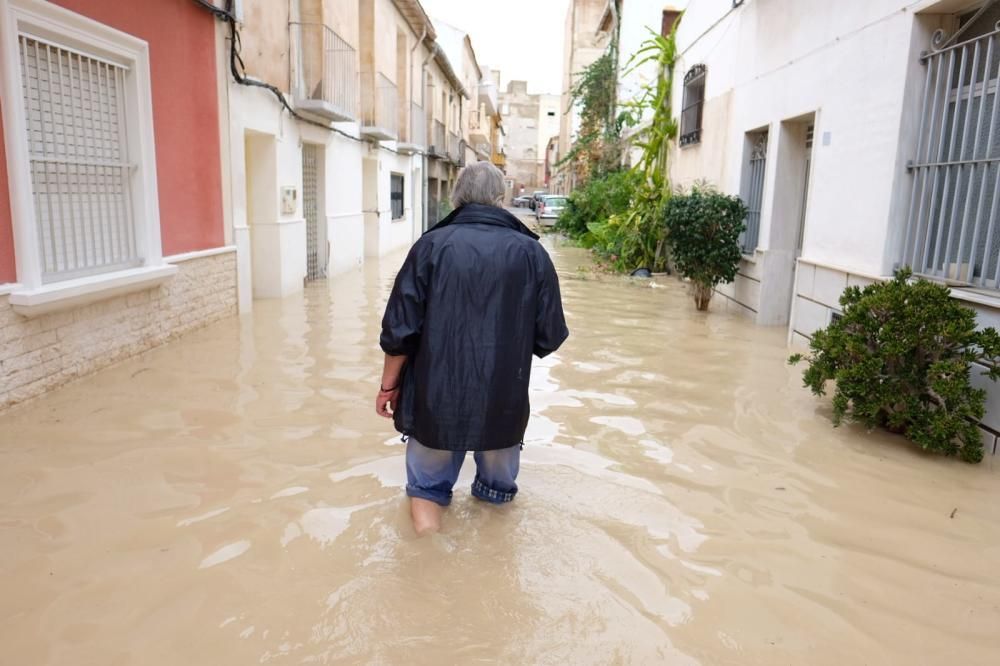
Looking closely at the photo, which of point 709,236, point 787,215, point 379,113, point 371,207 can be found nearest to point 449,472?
point 787,215

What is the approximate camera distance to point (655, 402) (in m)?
5.58

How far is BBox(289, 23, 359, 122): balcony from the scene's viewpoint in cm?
1051

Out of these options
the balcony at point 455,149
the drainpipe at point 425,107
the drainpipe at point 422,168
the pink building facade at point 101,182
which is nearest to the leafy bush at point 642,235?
the drainpipe at point 422,168

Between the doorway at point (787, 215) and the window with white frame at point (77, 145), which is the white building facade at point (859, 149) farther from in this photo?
the window with white frame at point (77, 145)

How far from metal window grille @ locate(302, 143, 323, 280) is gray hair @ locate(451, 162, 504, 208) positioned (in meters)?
9.28

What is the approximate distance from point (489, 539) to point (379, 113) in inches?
503

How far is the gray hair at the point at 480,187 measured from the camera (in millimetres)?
3311

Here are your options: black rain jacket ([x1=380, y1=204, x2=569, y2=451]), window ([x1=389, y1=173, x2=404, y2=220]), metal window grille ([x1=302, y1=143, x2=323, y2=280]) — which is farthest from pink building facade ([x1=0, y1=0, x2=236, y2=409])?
window ([x1=389, y1=173, x2=404, y2=220])

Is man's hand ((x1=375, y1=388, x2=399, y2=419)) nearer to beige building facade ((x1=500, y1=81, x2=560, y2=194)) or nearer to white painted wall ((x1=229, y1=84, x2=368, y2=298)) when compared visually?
white painted wall ((x1=229, y1=84, x2=368, y2=298))

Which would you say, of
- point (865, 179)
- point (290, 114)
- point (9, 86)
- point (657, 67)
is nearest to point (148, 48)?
point (9, 86)

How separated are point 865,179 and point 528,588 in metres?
4.88

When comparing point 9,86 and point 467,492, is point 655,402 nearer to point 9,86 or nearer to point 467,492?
point 467,492

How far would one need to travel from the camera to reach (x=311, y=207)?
40.8 feet

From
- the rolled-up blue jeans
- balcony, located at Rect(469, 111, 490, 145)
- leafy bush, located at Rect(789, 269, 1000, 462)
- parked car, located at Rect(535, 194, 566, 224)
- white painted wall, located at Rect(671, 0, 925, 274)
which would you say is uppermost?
balcony, located at Rect(469, 111, 490, 145)
